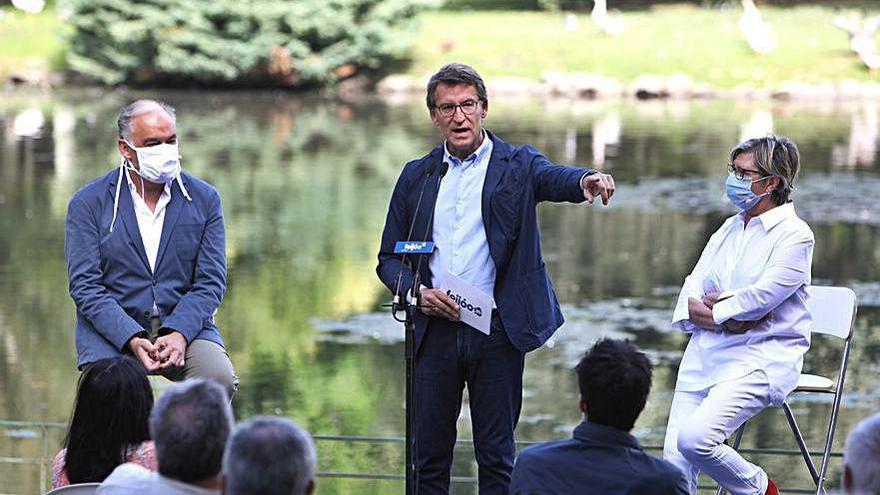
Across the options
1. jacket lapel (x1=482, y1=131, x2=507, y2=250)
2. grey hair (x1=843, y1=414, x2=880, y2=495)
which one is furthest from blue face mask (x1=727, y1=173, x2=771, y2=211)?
grey hair (x1=843, y1=414, x2=880, y2=495)

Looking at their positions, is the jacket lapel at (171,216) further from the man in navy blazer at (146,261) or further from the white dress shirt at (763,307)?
the white dress shirt at (763,307)

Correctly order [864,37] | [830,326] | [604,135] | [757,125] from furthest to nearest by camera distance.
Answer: [864,37]
[757,125]
[604,135]
[830,326]

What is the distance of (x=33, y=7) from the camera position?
43750 millimetres

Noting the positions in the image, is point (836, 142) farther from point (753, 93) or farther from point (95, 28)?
point (95, 28)

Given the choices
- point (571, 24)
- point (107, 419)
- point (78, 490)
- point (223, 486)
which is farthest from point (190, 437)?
point (571, 24)

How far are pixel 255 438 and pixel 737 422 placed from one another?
2.59 metres

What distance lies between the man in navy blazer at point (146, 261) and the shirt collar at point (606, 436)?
1.82m

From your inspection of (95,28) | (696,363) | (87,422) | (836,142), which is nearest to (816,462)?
(696,363)

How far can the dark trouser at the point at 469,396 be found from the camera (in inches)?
203

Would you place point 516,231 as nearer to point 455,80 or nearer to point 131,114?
point 455,80

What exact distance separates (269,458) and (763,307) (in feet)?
8.67

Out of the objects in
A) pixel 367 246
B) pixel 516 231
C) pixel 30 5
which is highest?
pixel 30 5

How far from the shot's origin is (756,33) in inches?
1524

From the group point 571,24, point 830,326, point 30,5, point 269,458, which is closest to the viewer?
point 269,458
